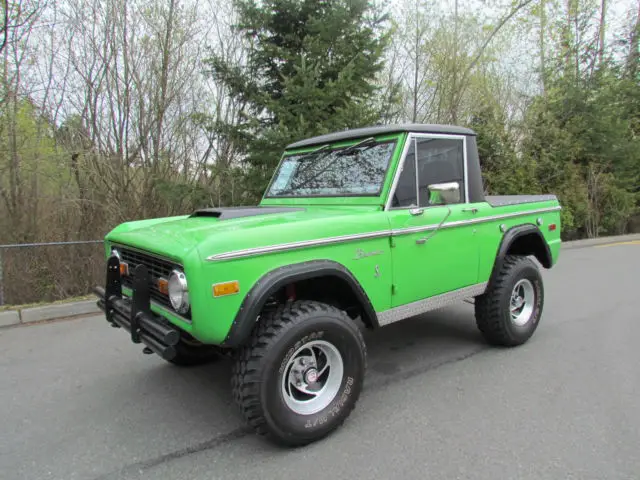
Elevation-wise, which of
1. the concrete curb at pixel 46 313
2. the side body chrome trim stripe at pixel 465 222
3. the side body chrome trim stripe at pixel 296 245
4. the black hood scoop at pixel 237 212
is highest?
the black hood scoop at pixel 237 212

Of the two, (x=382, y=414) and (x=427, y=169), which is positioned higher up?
(x=427, y=169)

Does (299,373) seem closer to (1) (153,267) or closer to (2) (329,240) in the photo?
(2) (329,240)

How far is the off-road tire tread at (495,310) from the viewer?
12.3 feet

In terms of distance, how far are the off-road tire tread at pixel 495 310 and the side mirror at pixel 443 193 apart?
0.96m

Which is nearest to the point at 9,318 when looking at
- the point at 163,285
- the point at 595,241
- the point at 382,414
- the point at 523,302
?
the point at 163,285

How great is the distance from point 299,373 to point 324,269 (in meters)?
0.71

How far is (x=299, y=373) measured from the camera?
2664mm

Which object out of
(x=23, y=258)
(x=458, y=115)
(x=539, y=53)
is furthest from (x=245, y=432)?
(x=539, y=53)

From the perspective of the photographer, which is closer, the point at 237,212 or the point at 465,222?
the point at 237,212

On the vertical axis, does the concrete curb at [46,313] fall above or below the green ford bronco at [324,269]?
below

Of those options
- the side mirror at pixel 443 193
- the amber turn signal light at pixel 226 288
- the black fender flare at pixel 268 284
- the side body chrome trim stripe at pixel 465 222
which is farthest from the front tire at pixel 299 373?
the side mirror at pixel 443 193

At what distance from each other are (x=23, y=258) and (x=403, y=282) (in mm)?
5785

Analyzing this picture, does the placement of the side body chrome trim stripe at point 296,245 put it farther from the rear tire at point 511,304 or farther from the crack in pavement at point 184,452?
the rear tire at point 511,304

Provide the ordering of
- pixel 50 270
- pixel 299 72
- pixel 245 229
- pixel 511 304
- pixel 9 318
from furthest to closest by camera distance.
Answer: pixel 299 72
pixel 50 270
pixel 9 318
pixel 511 304
pixel 245 229
